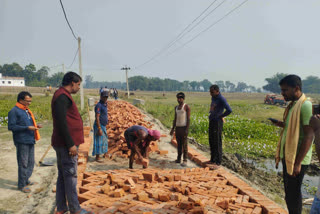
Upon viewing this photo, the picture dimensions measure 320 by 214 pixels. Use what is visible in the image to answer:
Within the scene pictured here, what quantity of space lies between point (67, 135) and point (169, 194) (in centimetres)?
168

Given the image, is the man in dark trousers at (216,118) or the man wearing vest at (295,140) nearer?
the man wearing vest at (295,140)

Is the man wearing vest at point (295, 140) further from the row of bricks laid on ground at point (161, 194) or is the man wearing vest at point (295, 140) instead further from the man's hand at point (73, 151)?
the man's hand at point (73, 151)

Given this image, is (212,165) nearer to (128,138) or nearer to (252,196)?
(252,196)

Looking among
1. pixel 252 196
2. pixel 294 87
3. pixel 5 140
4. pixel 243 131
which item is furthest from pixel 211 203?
pixel 243 131

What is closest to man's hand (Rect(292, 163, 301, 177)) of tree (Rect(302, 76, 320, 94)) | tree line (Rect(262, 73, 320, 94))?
tree line (Rect(262, 73, 320, 94))

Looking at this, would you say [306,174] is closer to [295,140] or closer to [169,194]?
[169,194]

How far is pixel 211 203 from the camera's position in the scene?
314 centimetres

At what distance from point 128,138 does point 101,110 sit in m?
1.03

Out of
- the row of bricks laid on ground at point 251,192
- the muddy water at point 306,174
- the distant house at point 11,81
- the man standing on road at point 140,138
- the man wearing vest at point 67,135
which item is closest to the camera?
the man wearing vest at point 67,135

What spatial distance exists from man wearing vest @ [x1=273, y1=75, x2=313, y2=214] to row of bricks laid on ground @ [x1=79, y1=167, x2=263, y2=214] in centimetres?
79

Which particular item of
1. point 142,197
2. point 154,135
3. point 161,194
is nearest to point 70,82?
point 142,197

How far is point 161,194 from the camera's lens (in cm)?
324

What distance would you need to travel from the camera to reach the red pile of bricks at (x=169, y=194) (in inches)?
117

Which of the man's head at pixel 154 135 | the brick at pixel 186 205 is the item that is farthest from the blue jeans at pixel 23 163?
the brick at pixel 186 205
